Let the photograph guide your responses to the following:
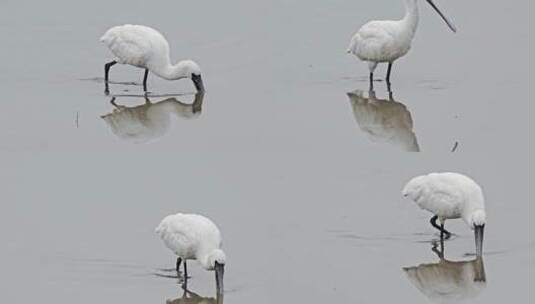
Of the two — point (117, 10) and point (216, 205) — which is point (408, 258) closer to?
point (216, 205)

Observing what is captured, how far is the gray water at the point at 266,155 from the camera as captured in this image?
12133 mm

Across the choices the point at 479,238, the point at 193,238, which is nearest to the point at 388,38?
the point at 479,238

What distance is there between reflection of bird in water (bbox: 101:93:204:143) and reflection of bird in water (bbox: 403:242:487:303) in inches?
170

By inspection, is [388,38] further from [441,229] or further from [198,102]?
→ [441,229]

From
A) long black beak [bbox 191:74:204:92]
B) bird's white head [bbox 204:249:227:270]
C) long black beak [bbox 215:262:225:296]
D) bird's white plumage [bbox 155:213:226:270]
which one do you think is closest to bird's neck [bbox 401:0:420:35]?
long black beak [bbox 191:74:204:92]

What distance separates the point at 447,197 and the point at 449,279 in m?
0.96

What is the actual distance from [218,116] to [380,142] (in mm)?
1849

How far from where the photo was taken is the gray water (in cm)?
1213

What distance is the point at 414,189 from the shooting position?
13164mm

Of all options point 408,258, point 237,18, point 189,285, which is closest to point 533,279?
point 408,258

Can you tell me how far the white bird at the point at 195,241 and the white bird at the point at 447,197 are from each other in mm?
1826

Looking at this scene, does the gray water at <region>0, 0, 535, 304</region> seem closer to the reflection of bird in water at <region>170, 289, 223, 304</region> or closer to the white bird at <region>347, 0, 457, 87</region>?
the reflection of bird in water at <region>170, 289, 223, 304</region>

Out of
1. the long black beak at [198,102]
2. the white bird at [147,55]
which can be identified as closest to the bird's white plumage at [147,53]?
the white bird at [147,55]

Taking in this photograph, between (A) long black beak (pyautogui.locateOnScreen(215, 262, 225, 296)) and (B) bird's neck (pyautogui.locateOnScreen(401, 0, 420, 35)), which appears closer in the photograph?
(A) long black beak (pyautogui.locateOnScreen(215, 262, 225, 296))
